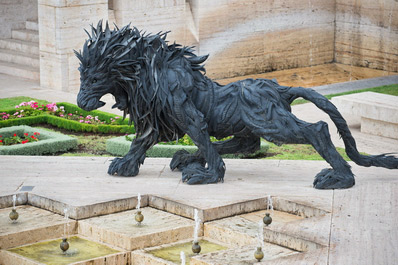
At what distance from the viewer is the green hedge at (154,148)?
1143 centimetres

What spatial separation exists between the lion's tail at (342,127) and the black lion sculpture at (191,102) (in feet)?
0.03

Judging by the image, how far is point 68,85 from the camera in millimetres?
16969

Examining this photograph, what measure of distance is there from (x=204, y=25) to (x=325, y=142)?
38.6ft

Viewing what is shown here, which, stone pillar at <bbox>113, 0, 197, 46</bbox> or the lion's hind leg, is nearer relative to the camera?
the lion's hind leg

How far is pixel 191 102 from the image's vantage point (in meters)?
8.50

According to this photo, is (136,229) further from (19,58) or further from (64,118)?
(19,58)

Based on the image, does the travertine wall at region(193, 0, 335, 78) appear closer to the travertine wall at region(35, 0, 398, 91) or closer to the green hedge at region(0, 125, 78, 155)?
the travertine wall at region(35, 0, 398, 91)

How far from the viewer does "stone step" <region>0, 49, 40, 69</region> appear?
18.6m

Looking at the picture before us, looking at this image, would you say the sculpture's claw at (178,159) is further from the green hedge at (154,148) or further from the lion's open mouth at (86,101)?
the green hedge at (154,148)

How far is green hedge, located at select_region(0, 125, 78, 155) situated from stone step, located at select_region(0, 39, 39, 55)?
265 inches

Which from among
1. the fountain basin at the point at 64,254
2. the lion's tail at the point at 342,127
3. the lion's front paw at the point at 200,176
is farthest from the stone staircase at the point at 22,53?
the fountain basin at the point at 64,254

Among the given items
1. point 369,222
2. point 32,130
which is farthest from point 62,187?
point 32,130

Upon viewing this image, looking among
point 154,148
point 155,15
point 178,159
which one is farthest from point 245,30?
point 178,159

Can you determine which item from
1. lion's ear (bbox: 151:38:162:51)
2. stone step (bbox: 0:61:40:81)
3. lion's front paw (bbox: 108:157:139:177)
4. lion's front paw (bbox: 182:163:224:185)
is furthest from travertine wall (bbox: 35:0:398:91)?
lion's front paw (bbox: 182:163:224:185)
